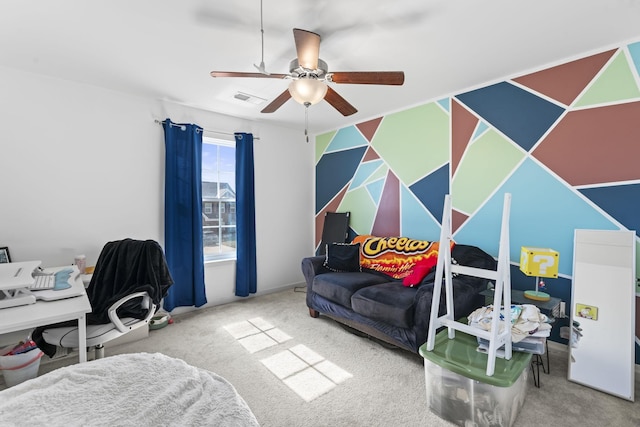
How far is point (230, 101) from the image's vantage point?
3467 mm

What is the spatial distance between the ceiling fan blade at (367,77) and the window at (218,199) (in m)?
2.47

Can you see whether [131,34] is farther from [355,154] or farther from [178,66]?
[355,154]

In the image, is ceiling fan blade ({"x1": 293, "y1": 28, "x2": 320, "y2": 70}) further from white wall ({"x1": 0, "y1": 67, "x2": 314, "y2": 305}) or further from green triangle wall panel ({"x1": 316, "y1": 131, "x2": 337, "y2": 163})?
green triangle wall panel ({"x1": 316, "y1": 131, "x2": 337, "y2": 163})

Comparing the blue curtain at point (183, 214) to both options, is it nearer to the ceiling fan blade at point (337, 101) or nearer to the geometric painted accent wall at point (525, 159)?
the ceiling fan blade at point (337, 101)

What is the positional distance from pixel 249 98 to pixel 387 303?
2609 millimetres

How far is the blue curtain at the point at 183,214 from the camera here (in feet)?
11.3

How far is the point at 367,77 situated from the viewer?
1.94 meters

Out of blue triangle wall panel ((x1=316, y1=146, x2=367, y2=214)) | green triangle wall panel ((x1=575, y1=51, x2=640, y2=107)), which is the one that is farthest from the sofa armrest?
green triangle wall panel ((x1=575, y1=51, x2=640, y2=107))

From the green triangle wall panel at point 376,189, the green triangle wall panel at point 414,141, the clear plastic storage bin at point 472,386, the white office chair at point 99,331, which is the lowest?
the clear plastic storage bin at point 472,386

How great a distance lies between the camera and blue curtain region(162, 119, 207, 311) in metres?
3.44

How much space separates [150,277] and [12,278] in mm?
749

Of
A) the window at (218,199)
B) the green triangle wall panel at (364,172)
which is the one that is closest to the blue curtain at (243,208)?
the window at (218,199)

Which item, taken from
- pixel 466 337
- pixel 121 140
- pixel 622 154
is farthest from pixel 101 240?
pixel 622 154

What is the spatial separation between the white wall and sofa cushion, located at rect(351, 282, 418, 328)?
2041 millimetres
